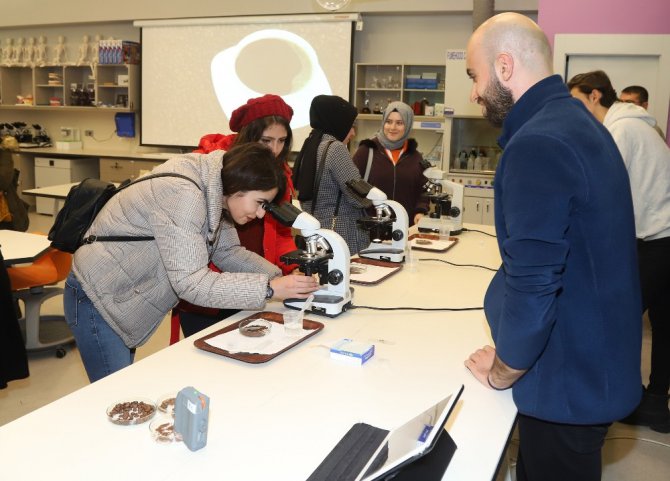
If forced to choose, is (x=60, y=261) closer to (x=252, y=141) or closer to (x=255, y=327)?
(x=252, y=141)

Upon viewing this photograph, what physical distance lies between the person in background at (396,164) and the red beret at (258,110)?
58.5 inches

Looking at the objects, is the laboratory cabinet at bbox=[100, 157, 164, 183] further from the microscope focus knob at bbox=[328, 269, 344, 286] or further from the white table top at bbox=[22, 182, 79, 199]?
the microscope focus knob at bbox=[328, 269, 344, 286]

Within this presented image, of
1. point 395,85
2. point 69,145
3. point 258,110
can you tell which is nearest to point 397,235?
point 258,110

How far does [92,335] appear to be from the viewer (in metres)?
1.92

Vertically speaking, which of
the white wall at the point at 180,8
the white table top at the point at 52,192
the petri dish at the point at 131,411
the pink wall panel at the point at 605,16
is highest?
the white wall at the point at 180,8

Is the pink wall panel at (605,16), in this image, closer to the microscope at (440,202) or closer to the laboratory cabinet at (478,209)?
the laboratory cabinet at (478,209)

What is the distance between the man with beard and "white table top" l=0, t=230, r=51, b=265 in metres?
2.91

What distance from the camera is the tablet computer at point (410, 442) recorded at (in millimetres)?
996

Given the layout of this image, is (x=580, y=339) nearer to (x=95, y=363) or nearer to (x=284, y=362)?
(x=284, y=362)

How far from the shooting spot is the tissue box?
5.63 ft

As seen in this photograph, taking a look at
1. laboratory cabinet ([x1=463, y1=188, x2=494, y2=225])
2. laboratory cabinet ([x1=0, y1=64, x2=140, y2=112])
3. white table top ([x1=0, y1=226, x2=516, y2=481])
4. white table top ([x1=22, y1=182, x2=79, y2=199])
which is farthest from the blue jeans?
laboratory cabinet ([x1=0, y1=64, x2=140, y2=112])

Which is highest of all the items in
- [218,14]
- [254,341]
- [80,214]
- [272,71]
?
[218,14]

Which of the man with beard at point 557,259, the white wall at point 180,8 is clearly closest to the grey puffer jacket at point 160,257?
the man with beard at point 557,259

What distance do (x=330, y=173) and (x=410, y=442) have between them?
2140 millimetres
